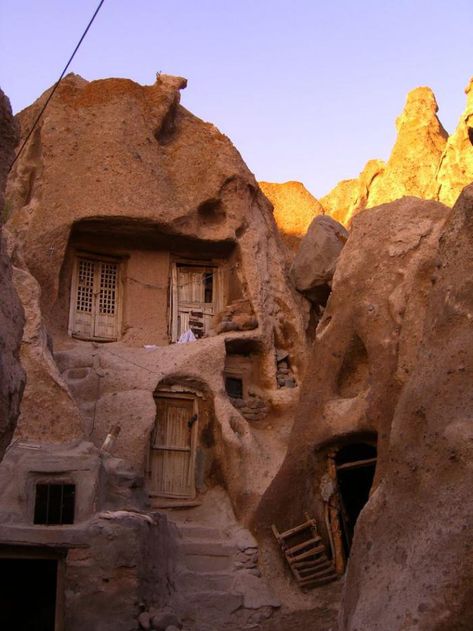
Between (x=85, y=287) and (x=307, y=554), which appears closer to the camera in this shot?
(x=307, y=554)

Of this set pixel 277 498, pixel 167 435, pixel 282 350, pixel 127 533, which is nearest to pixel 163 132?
pixel 282 350

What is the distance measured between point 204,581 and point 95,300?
7.13m

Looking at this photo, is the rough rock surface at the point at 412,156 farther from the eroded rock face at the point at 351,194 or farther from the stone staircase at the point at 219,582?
the stone staircase at the point at 219,582

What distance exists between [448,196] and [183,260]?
6454 mm

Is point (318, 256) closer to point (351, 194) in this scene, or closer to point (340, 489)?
point (340, 489)

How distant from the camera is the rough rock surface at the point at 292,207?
2562cm

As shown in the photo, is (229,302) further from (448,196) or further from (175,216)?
(448,196)

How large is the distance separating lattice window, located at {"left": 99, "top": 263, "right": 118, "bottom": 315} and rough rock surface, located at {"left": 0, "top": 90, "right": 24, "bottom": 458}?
43.7 ft

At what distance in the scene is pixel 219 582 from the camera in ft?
46.1

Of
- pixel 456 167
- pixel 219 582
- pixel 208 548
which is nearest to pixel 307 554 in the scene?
pixel 219 582

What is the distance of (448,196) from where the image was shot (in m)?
21.8

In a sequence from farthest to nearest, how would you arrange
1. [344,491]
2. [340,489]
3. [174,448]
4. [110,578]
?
1. [174,448]
2. [344,491]
3. [340,489]
4. [110,578]

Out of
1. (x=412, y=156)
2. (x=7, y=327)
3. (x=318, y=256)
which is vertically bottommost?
(x=7, y=327)

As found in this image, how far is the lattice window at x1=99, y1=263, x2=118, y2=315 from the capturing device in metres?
19.2
